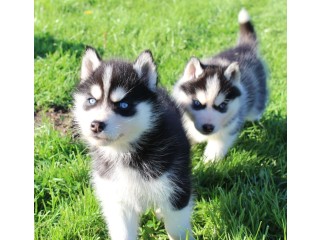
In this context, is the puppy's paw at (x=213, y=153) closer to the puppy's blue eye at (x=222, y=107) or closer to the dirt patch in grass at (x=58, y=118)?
the puppy's blue eye at (x=222, y=107)

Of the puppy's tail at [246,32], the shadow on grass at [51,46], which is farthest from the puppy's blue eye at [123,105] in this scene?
the puppy's tail at [246,32]

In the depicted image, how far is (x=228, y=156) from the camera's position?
348 centimetres

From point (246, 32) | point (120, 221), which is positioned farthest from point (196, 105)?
point (246, 32)

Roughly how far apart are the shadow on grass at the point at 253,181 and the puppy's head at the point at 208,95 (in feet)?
0.92

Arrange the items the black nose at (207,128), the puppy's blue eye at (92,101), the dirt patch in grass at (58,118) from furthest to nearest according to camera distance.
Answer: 1. the dirt patch in grass at (58,118)
2. the black nose at (207,128)
3. the puppy's blue eye at (92,101)

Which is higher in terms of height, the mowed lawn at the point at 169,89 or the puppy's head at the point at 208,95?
the puppy's head at the point at 208,95

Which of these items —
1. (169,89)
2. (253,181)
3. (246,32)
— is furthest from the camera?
(246,32)

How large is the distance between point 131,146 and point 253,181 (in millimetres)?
1055

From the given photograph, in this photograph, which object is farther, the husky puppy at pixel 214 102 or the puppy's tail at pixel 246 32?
the puppy's tail at pixel 246 32

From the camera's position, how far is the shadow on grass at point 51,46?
14.1ft

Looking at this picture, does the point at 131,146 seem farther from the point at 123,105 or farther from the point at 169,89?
the point at 169,89

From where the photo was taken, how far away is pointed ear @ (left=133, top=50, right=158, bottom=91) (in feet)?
7.84

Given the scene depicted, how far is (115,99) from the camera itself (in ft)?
7.29
